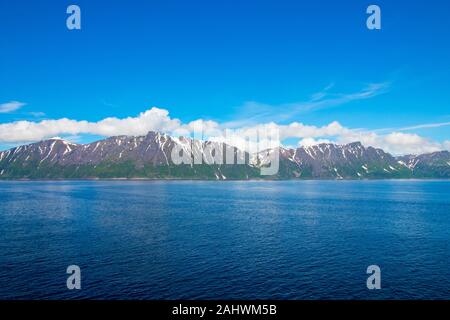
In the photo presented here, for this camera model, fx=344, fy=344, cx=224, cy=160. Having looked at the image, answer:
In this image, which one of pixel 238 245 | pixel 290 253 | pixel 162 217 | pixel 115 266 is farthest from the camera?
pixel 162 217

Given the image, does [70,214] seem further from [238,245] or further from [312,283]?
[312,283]

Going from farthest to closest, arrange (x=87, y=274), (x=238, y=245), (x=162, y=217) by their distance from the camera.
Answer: (x=162, y=217) < (x=238, y=245) < (x=87, y=274)

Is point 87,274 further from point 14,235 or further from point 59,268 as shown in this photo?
point 14,235

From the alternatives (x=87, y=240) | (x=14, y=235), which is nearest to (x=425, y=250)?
(x=87, y=240)

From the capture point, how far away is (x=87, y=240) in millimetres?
104500

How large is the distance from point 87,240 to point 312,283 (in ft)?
229

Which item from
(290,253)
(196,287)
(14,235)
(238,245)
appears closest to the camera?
(196,287)

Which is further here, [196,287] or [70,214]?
[70,214]

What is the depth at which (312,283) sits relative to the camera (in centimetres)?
6662

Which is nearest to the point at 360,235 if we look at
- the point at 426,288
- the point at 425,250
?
the point at 425,250

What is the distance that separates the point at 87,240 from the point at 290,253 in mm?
60672
